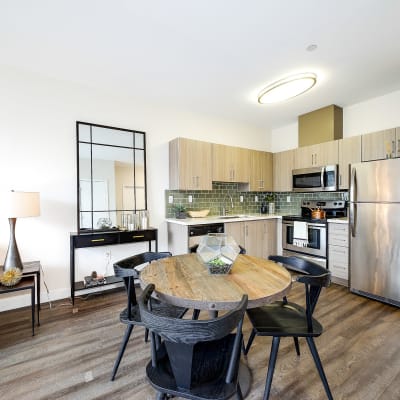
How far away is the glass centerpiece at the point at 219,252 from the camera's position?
61.5 inches

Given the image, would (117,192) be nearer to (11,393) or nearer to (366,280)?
(11,393)

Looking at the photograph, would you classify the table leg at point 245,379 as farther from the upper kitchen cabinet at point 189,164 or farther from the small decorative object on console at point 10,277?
the upper kitchen cabinet at point 189,164

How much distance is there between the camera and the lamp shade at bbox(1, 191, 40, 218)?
7.30 ft

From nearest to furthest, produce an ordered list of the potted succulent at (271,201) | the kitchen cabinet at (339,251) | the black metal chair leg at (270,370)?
1. the black metal chair leg at (270,370)
2. the kitchen cabinet at (339,251)
3. the potted succulent at (271,201)

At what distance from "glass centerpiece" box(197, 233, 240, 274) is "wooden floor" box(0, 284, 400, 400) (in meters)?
0.84

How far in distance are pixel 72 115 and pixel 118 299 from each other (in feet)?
8.01

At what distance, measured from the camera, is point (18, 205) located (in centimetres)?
226

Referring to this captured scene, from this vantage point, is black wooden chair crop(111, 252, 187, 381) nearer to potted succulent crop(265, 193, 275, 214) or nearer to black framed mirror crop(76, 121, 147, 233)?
black framed mirror crop(76, 121, 147, 233)

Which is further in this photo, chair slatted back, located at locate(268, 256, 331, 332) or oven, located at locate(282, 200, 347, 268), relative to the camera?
oven, located at locate(282, 200, 347, 268)

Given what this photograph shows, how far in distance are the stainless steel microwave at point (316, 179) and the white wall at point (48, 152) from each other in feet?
9.42

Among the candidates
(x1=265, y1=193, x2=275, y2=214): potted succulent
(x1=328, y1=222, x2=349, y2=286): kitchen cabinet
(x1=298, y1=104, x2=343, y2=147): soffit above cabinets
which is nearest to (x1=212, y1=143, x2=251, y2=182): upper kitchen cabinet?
(x1=265, y1=193, x2=275, y2=214): potted succulent

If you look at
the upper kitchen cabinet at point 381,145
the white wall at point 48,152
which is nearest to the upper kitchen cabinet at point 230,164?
the white wall at point 48,152

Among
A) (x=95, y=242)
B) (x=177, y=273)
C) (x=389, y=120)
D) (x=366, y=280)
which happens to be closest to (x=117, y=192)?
(x=95, y=242)

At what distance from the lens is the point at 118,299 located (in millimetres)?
3000
